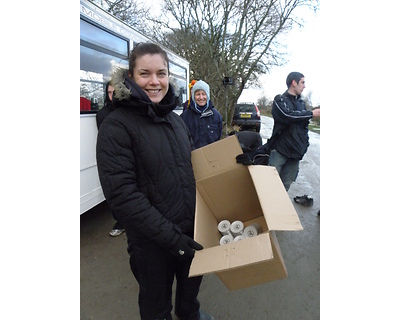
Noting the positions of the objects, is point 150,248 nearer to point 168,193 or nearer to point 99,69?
point 168,193

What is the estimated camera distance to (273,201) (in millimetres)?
1472

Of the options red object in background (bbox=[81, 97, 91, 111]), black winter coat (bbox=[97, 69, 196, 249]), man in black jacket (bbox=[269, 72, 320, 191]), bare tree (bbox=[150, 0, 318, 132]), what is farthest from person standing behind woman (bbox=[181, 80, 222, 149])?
bare tree (bbox=[150, 0, 318, 132])

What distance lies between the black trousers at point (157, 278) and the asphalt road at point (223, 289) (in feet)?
1.84

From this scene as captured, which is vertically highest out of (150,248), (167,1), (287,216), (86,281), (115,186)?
(167,1)

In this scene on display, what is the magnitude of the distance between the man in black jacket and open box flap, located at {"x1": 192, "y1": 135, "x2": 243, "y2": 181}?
1849 millimetres

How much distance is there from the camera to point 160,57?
1.47 meters

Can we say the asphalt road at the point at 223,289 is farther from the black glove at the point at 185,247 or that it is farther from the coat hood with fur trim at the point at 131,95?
the coat hood with fur trim at the point at 131,95

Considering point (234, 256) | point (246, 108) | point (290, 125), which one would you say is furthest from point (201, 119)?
point (246, 108)

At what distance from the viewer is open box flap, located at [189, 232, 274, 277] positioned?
1.17m

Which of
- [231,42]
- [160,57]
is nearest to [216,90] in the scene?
[231,42]

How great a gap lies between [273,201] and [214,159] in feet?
1.56

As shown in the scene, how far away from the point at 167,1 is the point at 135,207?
50.8ft

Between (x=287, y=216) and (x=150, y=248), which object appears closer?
(x=287, y=216)

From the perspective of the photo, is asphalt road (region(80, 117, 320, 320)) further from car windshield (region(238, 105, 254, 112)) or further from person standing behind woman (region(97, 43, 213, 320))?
car windshield (region(238, 105, 254, 112))
